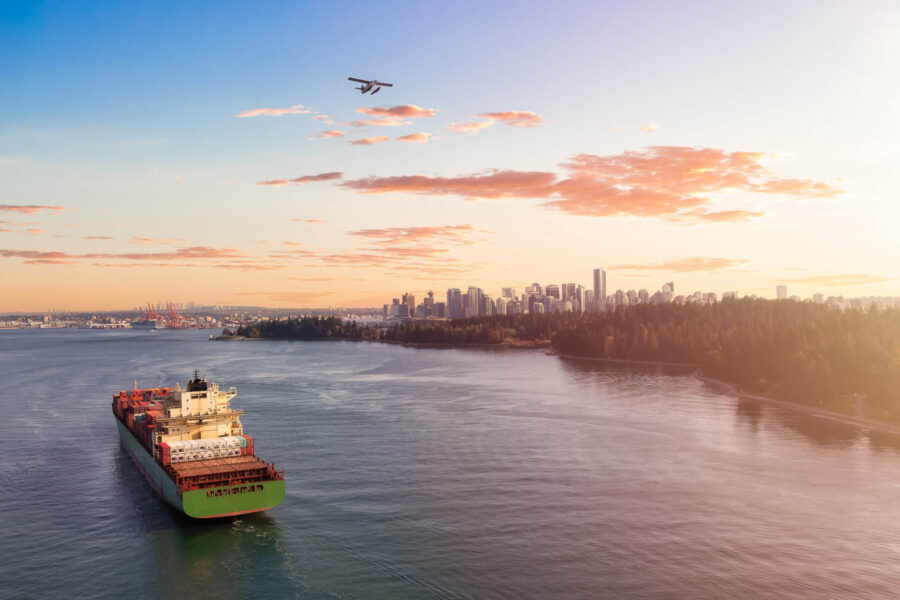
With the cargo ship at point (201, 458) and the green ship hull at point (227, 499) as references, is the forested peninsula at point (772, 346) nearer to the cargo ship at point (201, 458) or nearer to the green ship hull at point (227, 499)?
Answer: the green ship hull at point (227, 499)

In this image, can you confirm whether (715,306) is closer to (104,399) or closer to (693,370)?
(693,370)

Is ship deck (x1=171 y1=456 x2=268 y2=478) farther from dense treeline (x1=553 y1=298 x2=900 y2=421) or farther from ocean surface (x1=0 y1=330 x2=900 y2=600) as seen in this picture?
dense treeline (x1=553 y1=298 x2=900 y2=421)

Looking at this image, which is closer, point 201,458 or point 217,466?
point 217,466

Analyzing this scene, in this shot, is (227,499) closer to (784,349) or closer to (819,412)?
(819,412)

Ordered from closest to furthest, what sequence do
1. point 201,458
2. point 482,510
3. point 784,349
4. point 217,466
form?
point 482,510 → point 217,466 → point 201,458 → point 784,349

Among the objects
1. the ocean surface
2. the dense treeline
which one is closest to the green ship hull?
the ocean surface

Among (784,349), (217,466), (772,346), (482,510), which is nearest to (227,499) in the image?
(217,466)

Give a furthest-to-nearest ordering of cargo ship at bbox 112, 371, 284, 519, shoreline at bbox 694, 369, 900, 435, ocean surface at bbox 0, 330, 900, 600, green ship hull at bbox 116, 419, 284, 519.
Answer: shoreline at bbox 694, 369, 900, 435 < cargo ship at bbox 112, 371, 284, 519 < green ship hull at bbox 116, 419, 284, 519 < ocean surface at bbox 0, 330, 900, 600
